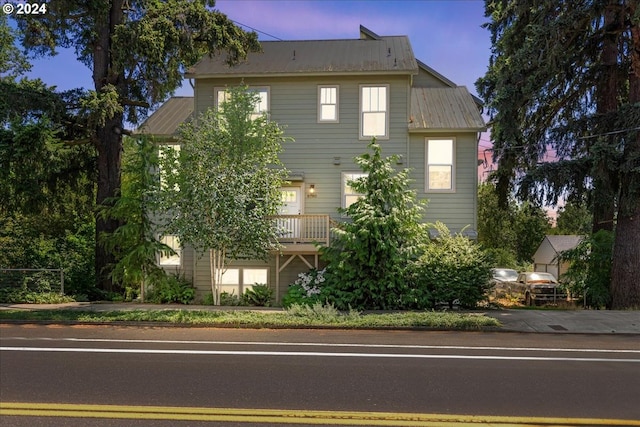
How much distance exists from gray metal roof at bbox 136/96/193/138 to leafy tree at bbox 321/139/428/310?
8402 millimetres

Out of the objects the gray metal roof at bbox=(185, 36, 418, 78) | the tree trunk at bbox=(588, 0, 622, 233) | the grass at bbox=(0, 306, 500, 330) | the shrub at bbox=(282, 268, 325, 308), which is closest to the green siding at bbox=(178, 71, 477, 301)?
the gray metal roof at bbox=(185, 36, 418, 78)

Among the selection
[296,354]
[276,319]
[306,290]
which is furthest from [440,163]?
[296,354]

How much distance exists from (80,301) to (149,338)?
7.70 meters

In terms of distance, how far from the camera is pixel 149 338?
9727 mm

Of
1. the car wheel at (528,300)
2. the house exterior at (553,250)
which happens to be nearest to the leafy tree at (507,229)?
the house exterior at (553,250)

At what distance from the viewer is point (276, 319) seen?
11750 mm

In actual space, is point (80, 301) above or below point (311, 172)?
below

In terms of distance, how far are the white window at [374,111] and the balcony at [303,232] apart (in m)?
3.92

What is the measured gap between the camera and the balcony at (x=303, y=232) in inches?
667

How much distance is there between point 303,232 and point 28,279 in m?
8.94

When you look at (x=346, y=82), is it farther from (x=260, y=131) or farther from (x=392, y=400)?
(x=392, y=400)

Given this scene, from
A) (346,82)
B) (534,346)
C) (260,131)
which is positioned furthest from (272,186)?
(534,346)

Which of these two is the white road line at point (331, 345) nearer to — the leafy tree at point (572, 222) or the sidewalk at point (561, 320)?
the sidewalk at point (561, 320)

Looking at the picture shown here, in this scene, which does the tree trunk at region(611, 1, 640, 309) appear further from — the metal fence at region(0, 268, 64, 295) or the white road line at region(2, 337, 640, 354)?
the metal fence at region(0, 268, 64, 295)
